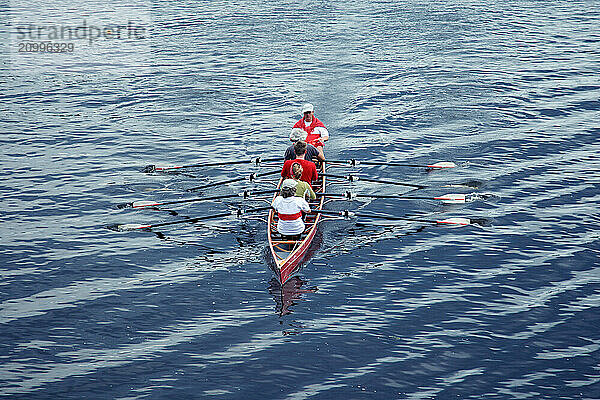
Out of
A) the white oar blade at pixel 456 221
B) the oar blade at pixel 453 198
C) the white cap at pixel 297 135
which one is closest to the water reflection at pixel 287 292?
the white oar blade at pixel 456 221

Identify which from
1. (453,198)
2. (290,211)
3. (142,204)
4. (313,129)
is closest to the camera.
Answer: (290,211)

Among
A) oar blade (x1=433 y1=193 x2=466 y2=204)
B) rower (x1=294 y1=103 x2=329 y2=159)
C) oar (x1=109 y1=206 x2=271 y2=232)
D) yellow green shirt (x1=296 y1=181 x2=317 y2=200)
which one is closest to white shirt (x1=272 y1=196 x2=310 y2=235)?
yellow green shirt (x1=296 y1=181 x2=317 y2=200)

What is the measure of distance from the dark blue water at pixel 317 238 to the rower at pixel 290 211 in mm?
1183

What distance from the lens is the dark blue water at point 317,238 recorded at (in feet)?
55.3

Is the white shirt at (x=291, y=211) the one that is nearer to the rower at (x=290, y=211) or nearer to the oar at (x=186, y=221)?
the rower at (x=290, y=211)

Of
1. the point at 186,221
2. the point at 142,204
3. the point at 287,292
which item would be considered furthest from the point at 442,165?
the point at 142,204

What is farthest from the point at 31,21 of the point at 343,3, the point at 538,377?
the point at 538,377

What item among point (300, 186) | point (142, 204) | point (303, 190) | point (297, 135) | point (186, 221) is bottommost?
point (186, 221)

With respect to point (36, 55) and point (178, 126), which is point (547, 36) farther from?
point (36, 55)

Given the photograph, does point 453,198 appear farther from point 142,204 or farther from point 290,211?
point 142,204

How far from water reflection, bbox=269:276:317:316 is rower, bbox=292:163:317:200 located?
3.55 meters

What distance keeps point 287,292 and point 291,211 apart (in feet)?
9.46

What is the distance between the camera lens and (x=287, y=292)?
2017cm

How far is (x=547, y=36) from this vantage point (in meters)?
50.2
